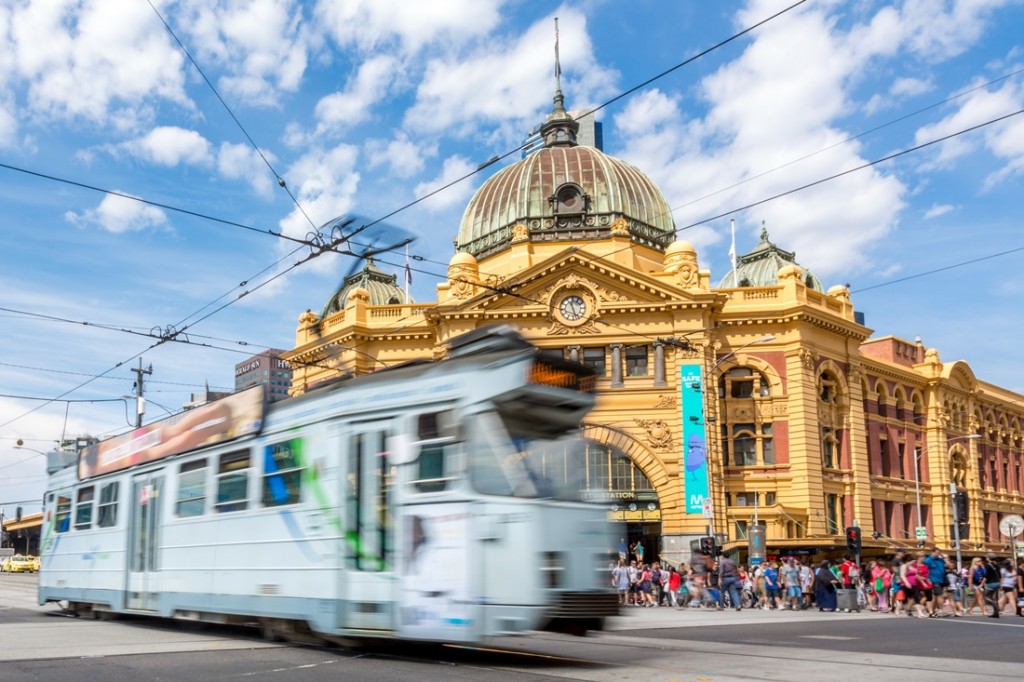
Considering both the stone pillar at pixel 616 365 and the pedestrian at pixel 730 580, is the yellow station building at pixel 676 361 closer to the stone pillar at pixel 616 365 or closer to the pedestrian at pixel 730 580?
the stone pillar at pixel 616 365

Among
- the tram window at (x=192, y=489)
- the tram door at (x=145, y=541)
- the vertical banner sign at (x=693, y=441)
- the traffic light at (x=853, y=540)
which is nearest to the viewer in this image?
the tram window at (x=192, y=489)

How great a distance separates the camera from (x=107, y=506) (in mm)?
19078

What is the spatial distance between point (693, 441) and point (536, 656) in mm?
29291

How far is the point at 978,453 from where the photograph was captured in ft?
196

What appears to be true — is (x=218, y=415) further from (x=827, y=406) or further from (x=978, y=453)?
(x=978, y=453)

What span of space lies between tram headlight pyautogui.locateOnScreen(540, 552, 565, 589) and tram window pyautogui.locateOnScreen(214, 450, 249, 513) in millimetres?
5143

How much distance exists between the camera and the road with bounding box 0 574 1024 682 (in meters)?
10.9

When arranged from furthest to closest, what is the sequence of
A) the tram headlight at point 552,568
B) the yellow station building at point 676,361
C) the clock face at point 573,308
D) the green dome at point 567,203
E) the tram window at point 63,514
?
the green dome at point 567,203
the clock face at point 573,308
the yellow station building at point 676,361
the tram window at point 63,514
the tram headlight at point 552,568

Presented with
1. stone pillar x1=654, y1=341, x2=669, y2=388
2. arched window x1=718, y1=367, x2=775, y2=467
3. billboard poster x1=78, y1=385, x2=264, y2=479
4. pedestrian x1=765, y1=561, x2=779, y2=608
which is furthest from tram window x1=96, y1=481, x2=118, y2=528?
arched window x1=718, y1=367, x2=775, y2=467

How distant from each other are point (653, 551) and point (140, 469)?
28459mm

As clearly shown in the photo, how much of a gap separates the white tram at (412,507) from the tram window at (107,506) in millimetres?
3611

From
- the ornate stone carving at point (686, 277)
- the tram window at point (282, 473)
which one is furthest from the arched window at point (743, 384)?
the tram window at point (282, 473)

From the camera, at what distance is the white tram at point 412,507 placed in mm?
11461

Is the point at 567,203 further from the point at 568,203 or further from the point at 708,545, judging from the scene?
the point at 708,545
